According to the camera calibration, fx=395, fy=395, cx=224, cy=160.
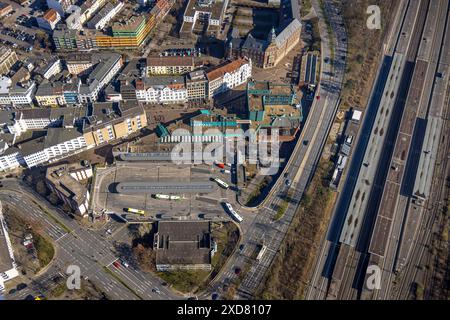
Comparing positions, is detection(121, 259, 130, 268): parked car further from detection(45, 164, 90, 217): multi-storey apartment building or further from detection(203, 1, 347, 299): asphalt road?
detection(203, 1, 347, 299): asphalt road

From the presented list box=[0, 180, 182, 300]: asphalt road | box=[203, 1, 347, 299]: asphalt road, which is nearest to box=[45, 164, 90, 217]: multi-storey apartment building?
box=[0, 180, 182, 300]: asphalt road

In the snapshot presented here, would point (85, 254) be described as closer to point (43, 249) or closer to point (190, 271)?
point (43, 249)

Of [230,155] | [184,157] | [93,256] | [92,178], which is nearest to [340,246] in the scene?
[230,155]

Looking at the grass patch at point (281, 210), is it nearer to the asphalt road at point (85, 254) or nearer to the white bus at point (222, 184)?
the white bus at point (222, 184)

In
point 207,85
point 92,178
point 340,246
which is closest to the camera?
point 340,246

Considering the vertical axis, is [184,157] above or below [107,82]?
below

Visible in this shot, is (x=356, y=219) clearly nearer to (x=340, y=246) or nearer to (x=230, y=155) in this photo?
(x=340, y=246)
